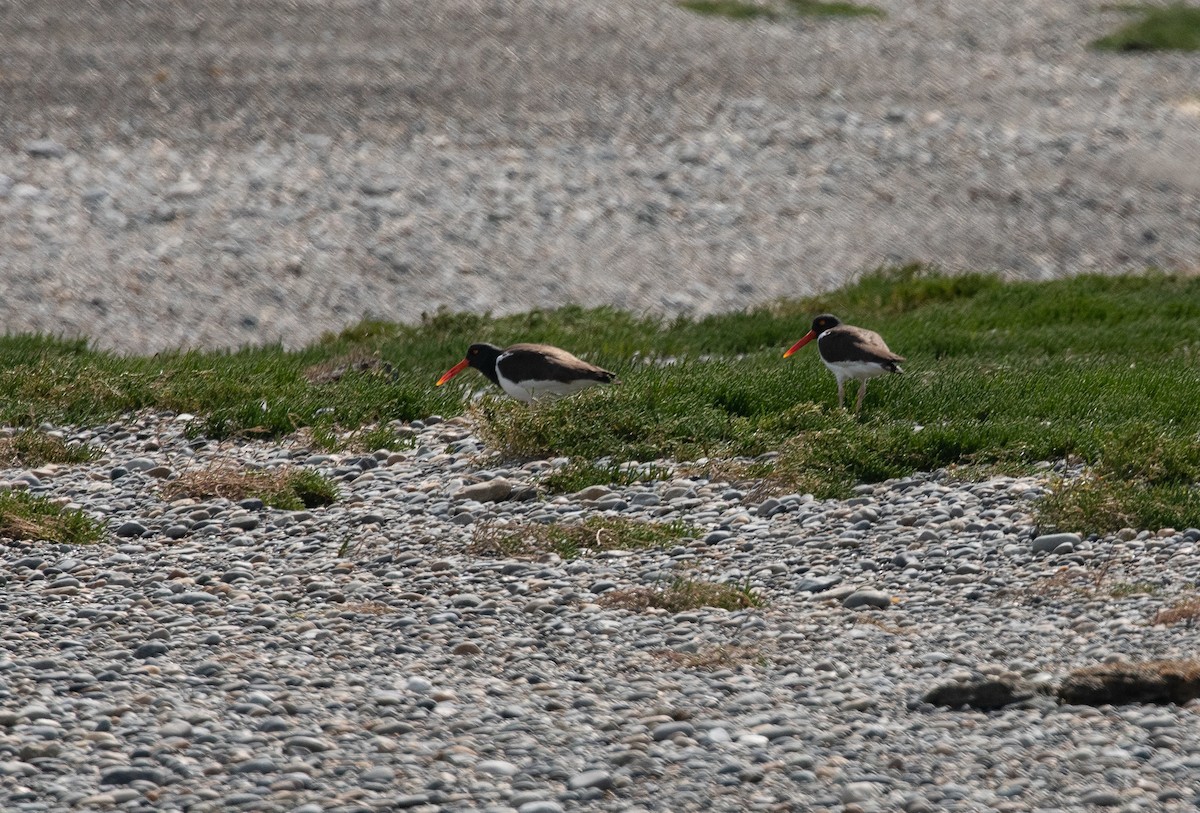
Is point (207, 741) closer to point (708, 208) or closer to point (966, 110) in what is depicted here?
point (708, 208)

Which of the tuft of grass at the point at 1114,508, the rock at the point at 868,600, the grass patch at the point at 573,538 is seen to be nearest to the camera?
the rock at the point at 868,600

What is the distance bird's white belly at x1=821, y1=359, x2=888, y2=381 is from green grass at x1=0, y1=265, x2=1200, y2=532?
346 mm

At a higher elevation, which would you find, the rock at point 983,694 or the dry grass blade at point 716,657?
the rock at point 983,694

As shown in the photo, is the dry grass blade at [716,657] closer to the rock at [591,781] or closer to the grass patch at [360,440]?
the rock at [591,781]

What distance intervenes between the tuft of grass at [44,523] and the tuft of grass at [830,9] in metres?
28.5

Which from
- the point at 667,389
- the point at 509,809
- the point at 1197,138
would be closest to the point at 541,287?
the point at 667,389

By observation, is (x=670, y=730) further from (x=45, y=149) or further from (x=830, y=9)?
(x=830, y=9)

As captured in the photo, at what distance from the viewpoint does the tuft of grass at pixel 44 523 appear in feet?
34.9

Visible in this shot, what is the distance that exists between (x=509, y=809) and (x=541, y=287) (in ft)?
55.6

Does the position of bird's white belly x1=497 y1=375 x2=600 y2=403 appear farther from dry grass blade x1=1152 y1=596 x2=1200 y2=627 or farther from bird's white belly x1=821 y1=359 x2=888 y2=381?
dry grass blade x1=1152 y1=596 x2=1200 y2=627

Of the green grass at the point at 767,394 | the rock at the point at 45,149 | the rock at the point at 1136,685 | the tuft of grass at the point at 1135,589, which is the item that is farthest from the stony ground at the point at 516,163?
the rock at the point at 1136,685

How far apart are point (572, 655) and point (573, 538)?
1.95m

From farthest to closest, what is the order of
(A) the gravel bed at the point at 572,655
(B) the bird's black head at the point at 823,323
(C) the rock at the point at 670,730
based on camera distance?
(B) the bird's black head at the point at 823,323
(C) the rock at the point at 670,730
(A) the gravel bed at the point at 572,655

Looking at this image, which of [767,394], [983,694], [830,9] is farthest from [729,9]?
[983,694]
